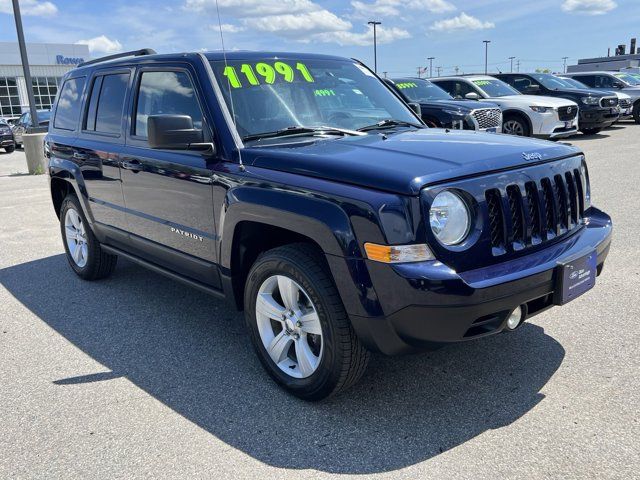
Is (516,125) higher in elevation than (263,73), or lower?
lower

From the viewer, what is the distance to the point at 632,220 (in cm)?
658

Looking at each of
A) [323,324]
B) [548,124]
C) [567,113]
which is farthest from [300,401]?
[567,113]

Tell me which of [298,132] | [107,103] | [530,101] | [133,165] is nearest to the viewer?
[298,132]

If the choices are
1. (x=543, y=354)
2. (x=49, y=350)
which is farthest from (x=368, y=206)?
(x=49, y=350)

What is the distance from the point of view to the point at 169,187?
3852 millimetres

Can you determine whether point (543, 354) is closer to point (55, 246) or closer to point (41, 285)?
point (41, 285)

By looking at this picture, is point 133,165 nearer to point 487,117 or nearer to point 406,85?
point 487,117

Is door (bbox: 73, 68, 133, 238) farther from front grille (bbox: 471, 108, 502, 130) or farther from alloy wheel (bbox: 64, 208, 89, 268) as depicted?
front grille (bbox: 471, 108, 502, 130)

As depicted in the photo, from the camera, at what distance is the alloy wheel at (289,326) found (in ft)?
10.1

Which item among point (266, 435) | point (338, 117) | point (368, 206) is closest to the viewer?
point (368, 206)

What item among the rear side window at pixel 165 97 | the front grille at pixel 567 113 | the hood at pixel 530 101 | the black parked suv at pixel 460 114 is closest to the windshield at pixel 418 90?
the black parked suv at pixel 460 114

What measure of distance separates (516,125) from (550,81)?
4.41 meters

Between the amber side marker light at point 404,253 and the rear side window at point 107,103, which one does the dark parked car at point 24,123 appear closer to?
the rear side window at point 107,103

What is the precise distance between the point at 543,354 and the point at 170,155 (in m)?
2.68
